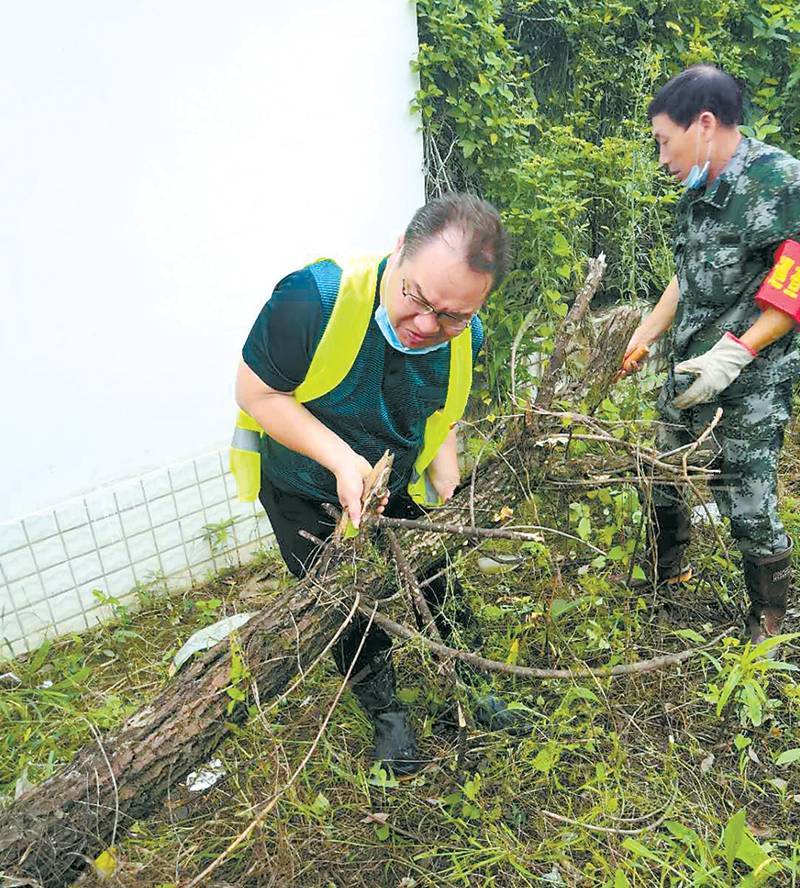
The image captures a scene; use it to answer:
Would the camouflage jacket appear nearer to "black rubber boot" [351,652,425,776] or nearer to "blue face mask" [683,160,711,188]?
"blue face mask" [683,160,711,188]

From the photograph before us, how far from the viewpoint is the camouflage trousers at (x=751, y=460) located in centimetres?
245

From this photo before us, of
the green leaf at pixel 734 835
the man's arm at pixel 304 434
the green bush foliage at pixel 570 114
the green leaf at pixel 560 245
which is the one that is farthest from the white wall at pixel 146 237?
the green leaf at pixel 734 835

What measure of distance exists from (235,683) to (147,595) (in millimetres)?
1627

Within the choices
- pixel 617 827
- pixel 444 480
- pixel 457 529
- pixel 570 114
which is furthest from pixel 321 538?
pixel 570 114

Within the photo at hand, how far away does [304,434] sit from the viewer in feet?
6.09

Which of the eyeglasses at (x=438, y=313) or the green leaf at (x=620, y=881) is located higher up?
the eyeglasses at (x=438, y=313)

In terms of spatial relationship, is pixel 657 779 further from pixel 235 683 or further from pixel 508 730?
pixel 235 683

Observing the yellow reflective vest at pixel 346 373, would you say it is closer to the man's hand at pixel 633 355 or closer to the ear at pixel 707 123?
the man's hand at pixel 633 355

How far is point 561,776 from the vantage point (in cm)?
225

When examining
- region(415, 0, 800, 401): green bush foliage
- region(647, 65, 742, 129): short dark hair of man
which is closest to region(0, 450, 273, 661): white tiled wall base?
region(415, 0, 800, 401): green bush foliage

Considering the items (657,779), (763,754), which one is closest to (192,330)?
(657,779)

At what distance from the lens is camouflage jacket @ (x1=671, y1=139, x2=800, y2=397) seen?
7.38ft

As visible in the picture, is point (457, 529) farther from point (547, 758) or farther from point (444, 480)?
point (547, 758)

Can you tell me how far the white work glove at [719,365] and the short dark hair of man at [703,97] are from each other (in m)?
0.69
